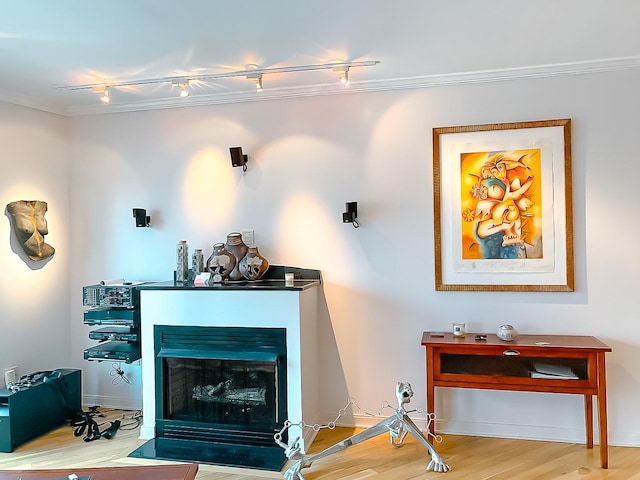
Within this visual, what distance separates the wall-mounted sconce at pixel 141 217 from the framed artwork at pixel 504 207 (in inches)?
85.4

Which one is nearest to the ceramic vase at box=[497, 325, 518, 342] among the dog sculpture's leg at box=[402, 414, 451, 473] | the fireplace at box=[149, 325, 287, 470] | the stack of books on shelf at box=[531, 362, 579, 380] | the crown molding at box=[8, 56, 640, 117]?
the stack of books on shelf at box=[531, 362, 579, 380]

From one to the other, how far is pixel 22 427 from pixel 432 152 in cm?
327

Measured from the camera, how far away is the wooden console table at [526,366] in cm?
Answer: 286

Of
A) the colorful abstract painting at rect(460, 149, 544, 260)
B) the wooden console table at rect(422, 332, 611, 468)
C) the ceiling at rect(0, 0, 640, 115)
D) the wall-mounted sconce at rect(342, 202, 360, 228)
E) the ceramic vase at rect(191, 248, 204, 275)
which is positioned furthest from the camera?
the ceramic vase at rect(191, 248, 204, 275)

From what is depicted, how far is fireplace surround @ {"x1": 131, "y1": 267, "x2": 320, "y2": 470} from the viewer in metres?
3.12

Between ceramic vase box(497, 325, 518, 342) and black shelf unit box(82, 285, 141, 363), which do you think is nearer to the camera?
ceramic vase box(497, 325, 518, 342)

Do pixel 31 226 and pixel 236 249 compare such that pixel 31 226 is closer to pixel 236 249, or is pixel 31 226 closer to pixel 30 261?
pixel 30 261

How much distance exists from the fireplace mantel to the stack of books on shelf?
4.59ft

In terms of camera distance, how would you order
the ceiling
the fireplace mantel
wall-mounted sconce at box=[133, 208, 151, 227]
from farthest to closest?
wall-mounted sconce at box=[133, 208, 151, 227] < the fireplace mantel < the ceiling

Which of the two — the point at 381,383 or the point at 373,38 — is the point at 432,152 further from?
the point at 381,383

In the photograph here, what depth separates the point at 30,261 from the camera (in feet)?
12.3

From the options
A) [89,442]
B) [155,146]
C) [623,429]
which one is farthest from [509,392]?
[155,146]

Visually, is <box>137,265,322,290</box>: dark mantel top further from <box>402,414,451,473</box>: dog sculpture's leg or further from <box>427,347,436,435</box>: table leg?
<box>402,414,451,473</box>: dog sculpture's leg

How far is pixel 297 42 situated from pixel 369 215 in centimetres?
127
